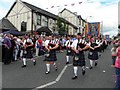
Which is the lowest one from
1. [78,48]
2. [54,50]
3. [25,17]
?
[54,50]

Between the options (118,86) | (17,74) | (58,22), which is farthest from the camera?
(58,22)

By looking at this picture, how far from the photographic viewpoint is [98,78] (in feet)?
29.3

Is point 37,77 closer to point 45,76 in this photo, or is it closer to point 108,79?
point 45,76

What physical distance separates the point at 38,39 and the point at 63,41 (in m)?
6.53

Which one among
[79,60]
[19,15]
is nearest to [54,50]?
[79,60]

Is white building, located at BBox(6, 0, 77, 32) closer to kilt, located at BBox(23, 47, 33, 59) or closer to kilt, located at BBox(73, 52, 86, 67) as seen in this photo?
kilt, located at BBox(23, 47, 33, 59)

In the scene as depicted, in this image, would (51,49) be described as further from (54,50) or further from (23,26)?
(23,26)

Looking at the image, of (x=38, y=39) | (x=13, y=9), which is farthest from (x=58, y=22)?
(x=38, y=39)

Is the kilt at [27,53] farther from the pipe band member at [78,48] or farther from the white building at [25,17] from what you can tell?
the white building at [25,17]

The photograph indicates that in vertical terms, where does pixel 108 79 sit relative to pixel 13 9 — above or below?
below

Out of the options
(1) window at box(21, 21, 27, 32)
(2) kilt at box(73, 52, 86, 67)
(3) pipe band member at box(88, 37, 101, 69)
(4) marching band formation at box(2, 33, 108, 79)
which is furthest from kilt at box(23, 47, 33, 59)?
(1) window at box(21, 21, 27, 32)

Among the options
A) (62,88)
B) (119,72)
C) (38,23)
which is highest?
(38,23)

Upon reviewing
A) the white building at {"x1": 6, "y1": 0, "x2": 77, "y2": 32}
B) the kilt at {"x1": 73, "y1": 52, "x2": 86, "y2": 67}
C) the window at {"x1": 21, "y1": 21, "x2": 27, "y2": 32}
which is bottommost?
the kilt at {"x1": 73, "y1": 52, "x2": 86, "y2": 67}

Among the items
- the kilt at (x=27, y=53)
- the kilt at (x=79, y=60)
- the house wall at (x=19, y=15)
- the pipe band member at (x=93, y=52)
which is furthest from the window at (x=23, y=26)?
the kilt at (x=79, y=60)
